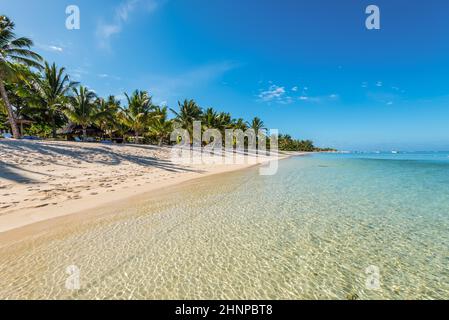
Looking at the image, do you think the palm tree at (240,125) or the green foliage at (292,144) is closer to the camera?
the palm tree at (240,125)

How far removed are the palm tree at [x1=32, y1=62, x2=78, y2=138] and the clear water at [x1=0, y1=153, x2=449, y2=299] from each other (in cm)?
2723

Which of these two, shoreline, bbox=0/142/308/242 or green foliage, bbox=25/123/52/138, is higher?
green foliage, bbox=25/123/52/138

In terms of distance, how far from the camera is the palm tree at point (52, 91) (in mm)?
24484

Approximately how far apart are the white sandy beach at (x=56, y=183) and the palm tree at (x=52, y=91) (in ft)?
47.8

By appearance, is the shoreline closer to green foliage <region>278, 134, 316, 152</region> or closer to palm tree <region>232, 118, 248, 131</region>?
palm tree <region>232, 118, 248, 131</region>

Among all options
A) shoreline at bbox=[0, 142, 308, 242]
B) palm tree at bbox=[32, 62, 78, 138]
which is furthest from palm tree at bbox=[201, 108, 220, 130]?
shoreline at bbox=[0, 142, 308, 242]

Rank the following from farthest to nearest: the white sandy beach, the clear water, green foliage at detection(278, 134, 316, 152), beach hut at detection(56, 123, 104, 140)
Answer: green foliage at detection(278, 134, 316, 152)
beach hut at detection(56, 123, 104, 140)
the white sandy beach
the clear water

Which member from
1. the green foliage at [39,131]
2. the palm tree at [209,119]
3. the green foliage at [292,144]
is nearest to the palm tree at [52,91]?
the green foliage at [39,131]

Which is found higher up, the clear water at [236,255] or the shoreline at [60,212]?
the shoreline at [60,212]

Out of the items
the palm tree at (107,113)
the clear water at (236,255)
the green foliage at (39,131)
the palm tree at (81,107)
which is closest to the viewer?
the clear water at (236,255)

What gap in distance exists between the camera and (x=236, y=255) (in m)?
3.84

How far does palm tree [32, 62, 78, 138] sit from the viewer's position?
80.3 feet

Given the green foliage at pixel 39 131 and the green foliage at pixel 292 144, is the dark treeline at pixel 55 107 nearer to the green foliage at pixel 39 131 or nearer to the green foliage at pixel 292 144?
the green foliage at pixel 39 131

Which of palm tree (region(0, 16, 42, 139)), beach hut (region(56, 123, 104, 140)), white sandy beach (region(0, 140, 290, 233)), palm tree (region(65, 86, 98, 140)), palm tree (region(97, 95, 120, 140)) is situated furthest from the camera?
beach hut (region(56, 123, 104, 140))
